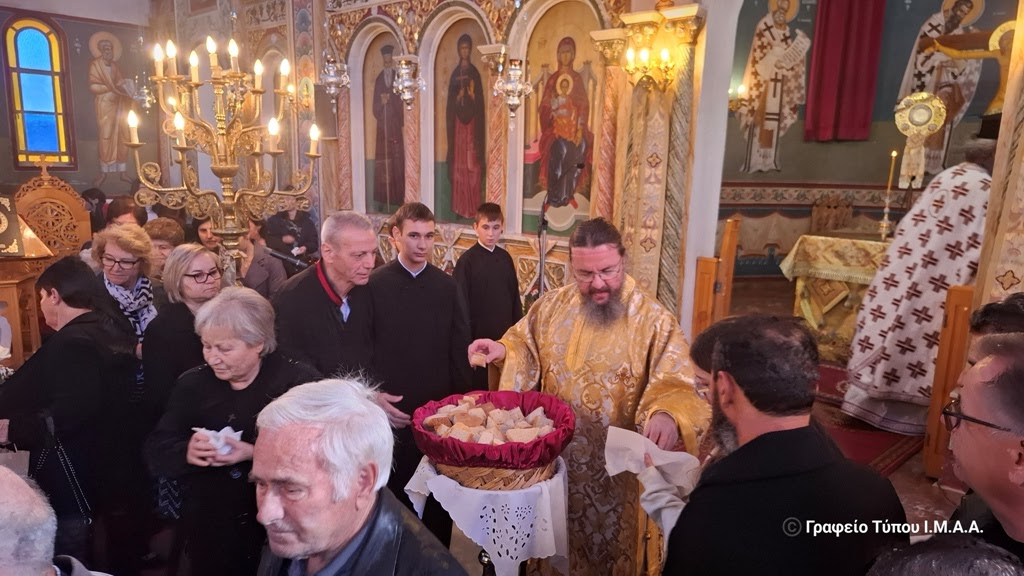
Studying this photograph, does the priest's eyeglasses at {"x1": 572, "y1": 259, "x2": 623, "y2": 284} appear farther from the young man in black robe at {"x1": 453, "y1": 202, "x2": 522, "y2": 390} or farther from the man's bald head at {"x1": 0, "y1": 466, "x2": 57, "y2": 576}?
the young man in black robe at {"x1": 453, "y1": 202, "x2": 522, "y2": 390}

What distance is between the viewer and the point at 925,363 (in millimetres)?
5254

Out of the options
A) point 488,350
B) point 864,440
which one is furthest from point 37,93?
point 864,440

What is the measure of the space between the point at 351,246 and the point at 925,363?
15.7 ft

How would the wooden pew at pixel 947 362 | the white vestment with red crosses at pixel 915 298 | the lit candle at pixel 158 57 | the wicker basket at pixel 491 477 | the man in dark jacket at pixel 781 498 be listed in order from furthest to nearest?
the white vestment with red crosses at pixel 915 298
the wooden pew at pixel 947 362
the lit candle at pixel 158 57
the wicker basket at pixel 491 477
the man in dark jacket at pixel 781 498

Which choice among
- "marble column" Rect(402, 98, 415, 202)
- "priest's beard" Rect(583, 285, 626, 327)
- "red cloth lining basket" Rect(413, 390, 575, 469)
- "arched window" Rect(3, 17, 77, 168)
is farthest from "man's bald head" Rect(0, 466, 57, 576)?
"arched window" Rect(3, 17, 77, 168)

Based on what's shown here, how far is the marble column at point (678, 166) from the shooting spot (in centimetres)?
554

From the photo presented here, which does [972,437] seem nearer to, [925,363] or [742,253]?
[925,363]

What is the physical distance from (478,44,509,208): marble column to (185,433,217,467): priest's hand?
6.12 m

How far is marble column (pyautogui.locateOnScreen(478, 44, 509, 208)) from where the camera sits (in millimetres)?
7871

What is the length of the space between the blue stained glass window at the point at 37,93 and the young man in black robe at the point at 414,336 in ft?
40.6

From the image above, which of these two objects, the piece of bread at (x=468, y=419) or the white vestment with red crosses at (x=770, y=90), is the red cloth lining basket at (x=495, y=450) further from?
the white vestment with red crosses at (x=770, y=90)

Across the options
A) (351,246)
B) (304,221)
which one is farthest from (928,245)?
(304,221)

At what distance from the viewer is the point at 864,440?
5152 mm

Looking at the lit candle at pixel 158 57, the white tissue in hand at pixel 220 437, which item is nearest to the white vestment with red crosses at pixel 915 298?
the white tissue in hand at pixel 220 437
